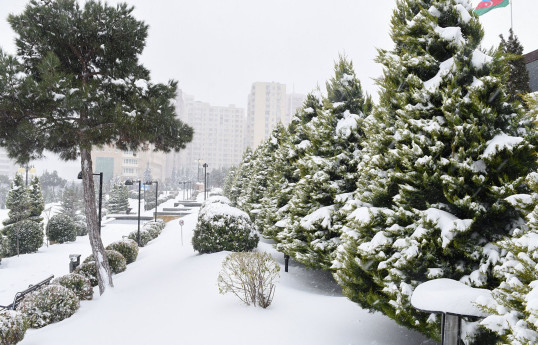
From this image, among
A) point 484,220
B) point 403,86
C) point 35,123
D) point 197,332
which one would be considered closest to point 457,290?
point 484,220

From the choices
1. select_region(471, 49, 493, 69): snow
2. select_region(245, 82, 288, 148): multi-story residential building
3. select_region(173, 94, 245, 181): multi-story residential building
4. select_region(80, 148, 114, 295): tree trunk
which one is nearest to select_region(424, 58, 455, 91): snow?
select_region(471, 49, 493, 69): snow

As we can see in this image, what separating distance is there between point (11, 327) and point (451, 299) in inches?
321

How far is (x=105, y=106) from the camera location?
38.4 feet

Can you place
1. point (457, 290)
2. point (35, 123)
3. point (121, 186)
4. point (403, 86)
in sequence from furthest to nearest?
point (121, 186) < point (35, 123) < point (403, 86) < point (457, 290)

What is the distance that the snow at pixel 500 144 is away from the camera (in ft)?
14.8

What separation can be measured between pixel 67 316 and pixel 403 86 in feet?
33.1

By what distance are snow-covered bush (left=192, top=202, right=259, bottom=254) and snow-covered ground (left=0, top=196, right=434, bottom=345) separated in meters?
0.57

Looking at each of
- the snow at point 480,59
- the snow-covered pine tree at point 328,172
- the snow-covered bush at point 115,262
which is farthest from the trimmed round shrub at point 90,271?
the snow at point 480,59

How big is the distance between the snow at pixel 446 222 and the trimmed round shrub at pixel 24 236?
2795 cm

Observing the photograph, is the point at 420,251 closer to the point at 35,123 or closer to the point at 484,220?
the point at 484,220

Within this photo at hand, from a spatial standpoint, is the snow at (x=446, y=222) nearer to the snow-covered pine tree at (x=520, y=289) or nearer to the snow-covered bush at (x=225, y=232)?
the snow-covered pine tree at (x=520, y=289)

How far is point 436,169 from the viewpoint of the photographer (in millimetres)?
4992

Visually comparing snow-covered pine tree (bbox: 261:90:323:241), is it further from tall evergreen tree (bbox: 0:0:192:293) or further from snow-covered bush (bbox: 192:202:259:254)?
tall evergreen tree (bbox: 0:0:192:293)

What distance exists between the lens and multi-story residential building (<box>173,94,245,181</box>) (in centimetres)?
16500
